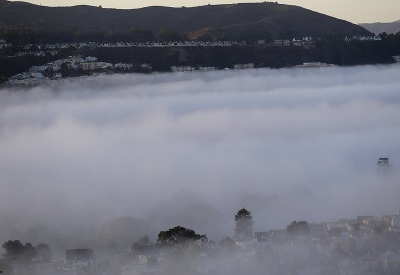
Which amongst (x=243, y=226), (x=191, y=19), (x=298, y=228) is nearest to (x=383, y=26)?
(x=191, y=19)

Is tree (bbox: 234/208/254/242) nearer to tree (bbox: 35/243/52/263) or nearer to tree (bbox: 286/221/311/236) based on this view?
tree (bbox: 286/221/311/236)

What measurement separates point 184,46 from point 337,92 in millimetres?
10894

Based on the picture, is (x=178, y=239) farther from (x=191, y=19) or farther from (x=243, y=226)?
(x=191, y=19)

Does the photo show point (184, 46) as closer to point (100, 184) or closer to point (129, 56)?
point (129, 56)

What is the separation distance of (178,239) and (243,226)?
211 cm

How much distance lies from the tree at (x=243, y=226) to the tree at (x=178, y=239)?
0.75m

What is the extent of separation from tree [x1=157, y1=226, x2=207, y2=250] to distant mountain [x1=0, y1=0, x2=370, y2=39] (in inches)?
1832

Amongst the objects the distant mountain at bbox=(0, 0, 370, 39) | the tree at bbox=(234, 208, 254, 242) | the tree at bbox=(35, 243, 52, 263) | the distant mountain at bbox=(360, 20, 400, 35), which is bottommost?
the tree at bbox=(35, 243, 52, 263)

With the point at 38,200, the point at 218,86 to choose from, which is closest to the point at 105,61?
the point at 218,86

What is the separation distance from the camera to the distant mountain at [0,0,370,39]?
231 ft

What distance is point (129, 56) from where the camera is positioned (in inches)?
1993

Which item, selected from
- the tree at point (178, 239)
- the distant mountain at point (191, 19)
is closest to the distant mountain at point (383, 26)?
the distant mountain at point (191, 19)

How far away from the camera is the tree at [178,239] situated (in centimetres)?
1811

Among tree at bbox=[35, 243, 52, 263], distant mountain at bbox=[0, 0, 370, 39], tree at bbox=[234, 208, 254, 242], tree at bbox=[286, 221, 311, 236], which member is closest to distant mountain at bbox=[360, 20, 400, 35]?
distant mountain at bbox=[0, 0, 370, 39]
